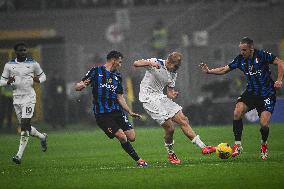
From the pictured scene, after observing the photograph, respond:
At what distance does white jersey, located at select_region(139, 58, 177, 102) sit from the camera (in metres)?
17.7

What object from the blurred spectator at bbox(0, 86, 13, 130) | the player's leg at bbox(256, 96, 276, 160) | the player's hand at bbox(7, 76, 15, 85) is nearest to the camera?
the player's leg at bbox(256, 96, 276, 160)

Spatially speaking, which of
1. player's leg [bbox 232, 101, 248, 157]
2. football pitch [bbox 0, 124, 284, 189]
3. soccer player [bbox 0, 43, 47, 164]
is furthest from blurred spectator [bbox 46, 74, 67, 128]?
player's leg [bbox 232, 101, 248, 157]

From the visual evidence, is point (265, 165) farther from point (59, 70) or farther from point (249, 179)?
point (59, 70)

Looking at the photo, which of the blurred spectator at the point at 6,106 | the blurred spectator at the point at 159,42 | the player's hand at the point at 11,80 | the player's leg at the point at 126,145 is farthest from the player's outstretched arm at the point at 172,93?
the blurred spectator at the point at 159,42

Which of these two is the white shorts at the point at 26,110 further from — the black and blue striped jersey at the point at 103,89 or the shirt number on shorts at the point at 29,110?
the black and blue striped jersey at the point at 103,89

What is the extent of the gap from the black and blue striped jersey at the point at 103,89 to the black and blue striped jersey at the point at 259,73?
9.79 feet

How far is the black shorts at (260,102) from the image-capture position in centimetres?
1795

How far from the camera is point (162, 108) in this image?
17.6 meters

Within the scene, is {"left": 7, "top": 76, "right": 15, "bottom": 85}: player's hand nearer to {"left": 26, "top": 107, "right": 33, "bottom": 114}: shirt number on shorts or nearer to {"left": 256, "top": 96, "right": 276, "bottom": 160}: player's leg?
{"left": 26, "top": 107, "right": 33, "bottom": 114}: shirt number on shorts

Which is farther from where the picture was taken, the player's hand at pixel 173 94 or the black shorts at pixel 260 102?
the black shorts at pixel 260 102

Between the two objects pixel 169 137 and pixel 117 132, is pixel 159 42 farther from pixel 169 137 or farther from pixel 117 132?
pixel 117 132

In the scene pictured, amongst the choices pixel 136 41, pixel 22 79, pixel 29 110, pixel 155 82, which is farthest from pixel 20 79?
pixel 136 41

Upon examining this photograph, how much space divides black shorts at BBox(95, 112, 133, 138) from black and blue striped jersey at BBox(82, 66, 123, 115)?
10 centimetres

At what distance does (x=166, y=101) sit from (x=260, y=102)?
78.9 inches
